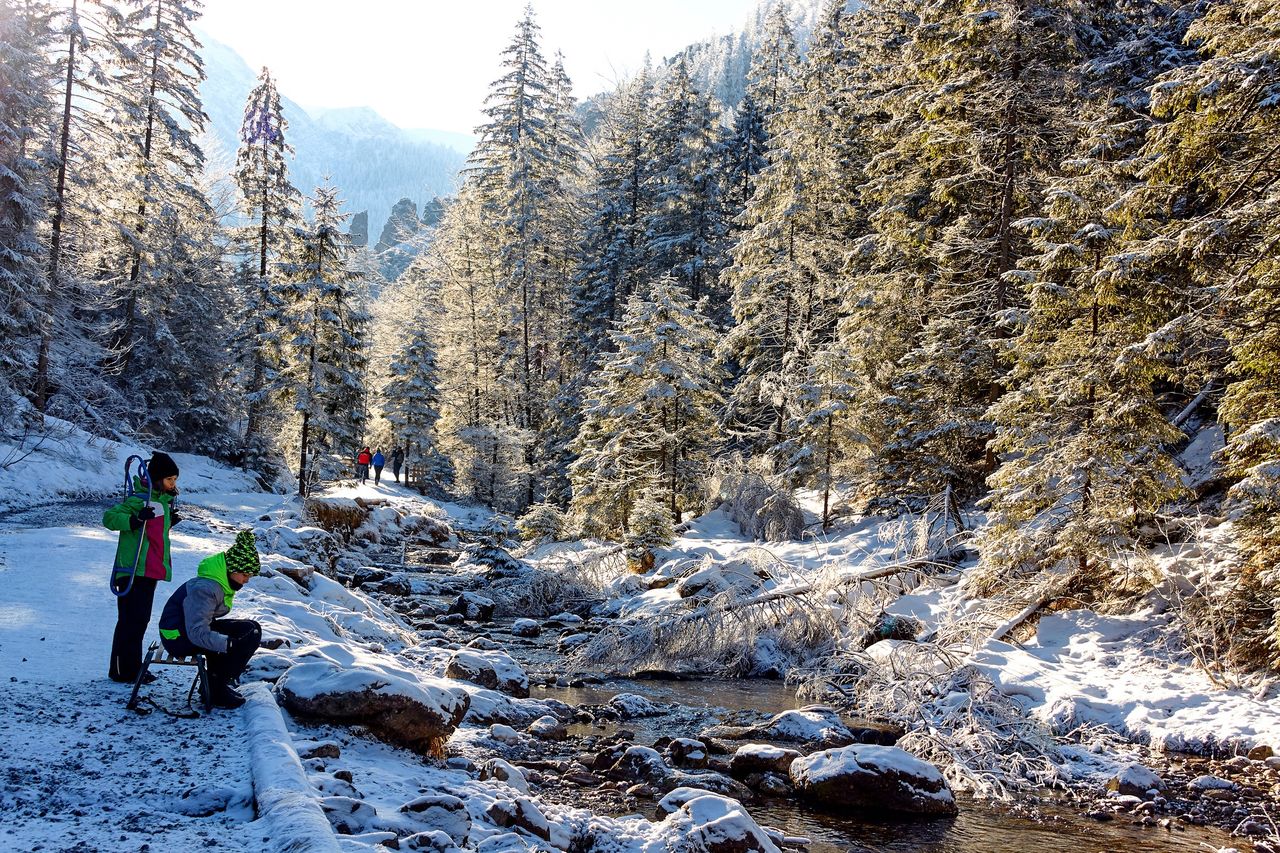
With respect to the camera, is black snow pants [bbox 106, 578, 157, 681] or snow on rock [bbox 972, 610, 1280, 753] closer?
black snow pants [bbox 106, 578, 157, 681]

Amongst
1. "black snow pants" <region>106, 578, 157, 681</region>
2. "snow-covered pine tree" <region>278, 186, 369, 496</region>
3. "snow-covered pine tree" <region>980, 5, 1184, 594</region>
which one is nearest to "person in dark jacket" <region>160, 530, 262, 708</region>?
"black snow pants" <region>106, 578, 157, 681</region>

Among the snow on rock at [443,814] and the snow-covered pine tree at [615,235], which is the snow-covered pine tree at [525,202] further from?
the snow on rock at [443,814]

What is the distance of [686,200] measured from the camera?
113 ft

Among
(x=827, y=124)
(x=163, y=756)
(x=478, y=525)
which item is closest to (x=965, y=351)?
(x=827, y=124)

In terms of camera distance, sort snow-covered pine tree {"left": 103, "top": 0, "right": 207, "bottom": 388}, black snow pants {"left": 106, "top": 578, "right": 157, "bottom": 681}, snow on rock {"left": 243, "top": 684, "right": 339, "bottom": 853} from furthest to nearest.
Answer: snow-covered pine tree {"left": 103, "top": 0, "right": 207, "bottom": 388} < black snow pants {"left": 106, "top": 578, "right": 157, "bottom": 681} < snow on rock {"left": 243, "top": 684, "right": 339, "bottom": 853}

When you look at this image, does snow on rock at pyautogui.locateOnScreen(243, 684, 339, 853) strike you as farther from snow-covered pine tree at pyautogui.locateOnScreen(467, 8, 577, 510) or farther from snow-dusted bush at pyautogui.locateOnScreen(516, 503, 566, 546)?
snow-covered pine tree at pyautogui.locateOnScreen(467, 8, 577, 510)

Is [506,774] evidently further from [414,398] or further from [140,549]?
[414,398]

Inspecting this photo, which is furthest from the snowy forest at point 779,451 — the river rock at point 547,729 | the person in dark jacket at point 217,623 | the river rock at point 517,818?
the person in dark jacket at point 217,623

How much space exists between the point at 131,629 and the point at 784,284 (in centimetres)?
2054

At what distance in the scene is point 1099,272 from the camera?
11211 millimetres

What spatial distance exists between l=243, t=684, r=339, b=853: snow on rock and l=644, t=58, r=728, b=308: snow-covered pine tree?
1150 inches

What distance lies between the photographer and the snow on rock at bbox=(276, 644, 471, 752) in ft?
22.5

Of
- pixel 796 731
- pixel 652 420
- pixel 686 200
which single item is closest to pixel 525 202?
pixel 686 200

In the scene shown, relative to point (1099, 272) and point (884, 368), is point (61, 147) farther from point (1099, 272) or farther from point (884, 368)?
point (1099, 272)
